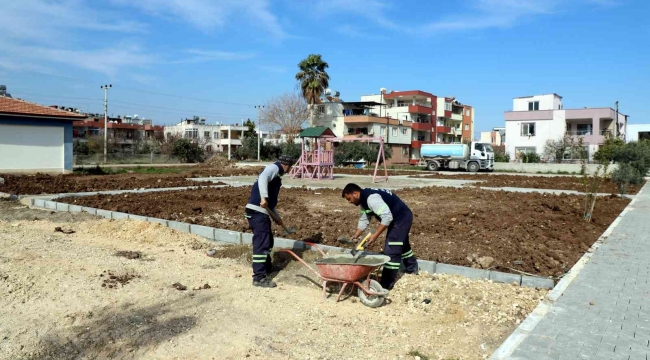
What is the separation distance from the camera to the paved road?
12.5 ft

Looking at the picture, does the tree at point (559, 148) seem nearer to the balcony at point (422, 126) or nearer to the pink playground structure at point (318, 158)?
the balcony at point (422, 126)

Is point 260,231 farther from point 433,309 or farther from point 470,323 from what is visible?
point 470,323

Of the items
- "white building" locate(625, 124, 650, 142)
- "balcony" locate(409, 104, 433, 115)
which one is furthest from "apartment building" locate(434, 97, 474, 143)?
"white building" locate(625, 124, 650, 142)

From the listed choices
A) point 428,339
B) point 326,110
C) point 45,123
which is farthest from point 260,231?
point 326,110

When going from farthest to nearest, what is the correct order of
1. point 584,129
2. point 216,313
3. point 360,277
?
point 584,129 < point 360,277 < point 216,313

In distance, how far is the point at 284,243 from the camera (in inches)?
297

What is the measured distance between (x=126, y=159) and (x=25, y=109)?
22.4m

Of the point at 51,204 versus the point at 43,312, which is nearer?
the point at 43,312

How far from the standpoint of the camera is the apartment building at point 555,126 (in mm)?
46625

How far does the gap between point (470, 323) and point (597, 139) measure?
48.8 meters

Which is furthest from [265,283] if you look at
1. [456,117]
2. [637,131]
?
[637,131]

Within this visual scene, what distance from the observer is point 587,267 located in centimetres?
649

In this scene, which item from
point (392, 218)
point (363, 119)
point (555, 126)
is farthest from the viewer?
point (363, 119)

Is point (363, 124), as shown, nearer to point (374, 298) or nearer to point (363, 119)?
point (363, 119)
